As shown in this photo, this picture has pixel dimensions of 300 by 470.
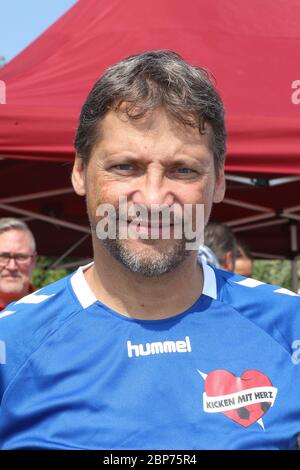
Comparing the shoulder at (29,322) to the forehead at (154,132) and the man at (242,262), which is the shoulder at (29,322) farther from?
the man at (242,262)

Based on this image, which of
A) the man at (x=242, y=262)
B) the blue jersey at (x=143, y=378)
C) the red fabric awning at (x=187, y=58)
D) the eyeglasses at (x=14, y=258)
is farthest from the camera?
the man at (x=242, y=262)

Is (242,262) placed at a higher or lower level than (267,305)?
lower

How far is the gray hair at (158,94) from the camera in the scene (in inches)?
62.2

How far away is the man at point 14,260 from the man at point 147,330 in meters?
2.65

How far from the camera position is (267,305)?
68.5 inches

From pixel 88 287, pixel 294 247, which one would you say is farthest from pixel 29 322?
pixel 294 247

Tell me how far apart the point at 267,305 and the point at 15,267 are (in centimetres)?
281

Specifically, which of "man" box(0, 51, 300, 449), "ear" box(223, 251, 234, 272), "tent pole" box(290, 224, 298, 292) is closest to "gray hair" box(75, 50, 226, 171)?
"man" box(0, 51, 300, 449)

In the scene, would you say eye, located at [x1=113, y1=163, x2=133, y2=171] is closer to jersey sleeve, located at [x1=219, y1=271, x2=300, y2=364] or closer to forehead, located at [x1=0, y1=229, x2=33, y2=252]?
jersey sleeve, located at [x1=219, y1=271, x2=300, y2=364]

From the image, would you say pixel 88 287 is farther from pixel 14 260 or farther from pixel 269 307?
pixel 14 260

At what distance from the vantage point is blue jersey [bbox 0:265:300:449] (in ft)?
5.04

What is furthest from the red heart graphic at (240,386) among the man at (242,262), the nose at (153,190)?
the man at (242,262)

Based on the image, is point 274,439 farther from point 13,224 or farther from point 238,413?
point 13,224
